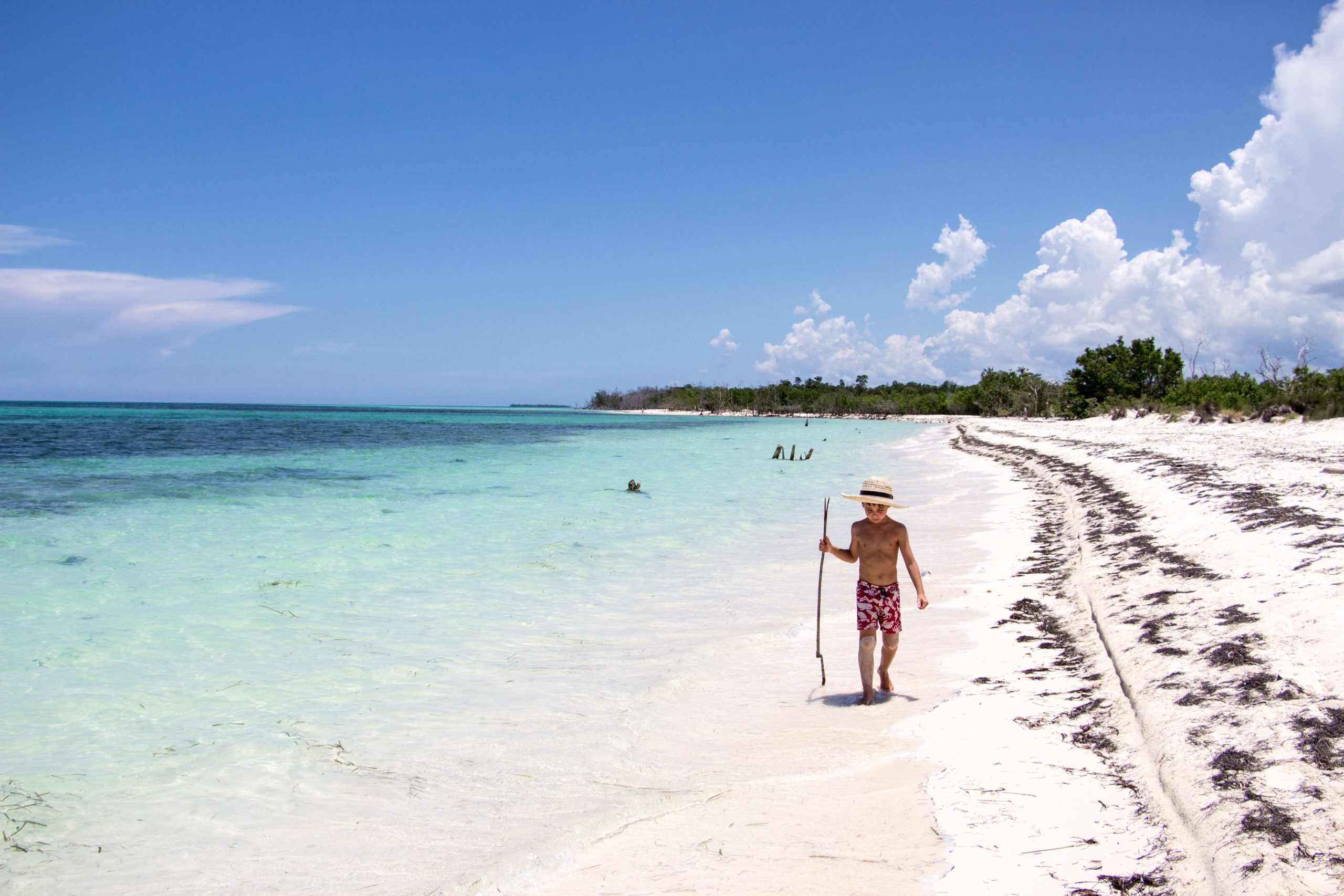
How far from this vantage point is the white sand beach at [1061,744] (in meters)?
2.96

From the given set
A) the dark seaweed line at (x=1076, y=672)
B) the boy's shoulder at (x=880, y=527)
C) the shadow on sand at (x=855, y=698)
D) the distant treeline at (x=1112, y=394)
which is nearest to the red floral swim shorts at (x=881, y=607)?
the boy's shoulder at (x=880, y=527)

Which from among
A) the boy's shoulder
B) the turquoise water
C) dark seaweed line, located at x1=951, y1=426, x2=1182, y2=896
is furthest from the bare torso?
the turquoise water

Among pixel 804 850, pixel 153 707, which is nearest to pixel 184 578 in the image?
pixel 153 707

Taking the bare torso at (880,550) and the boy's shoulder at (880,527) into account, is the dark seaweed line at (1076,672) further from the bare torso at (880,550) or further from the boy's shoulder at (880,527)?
the boy's shoulder at (880,527)

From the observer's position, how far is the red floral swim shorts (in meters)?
5.00

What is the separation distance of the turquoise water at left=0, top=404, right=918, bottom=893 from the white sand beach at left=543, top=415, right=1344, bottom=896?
0.80m

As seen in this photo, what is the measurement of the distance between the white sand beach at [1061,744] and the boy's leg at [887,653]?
13cm

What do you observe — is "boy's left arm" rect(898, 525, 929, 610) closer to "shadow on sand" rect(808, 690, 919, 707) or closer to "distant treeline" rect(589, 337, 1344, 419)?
"shadow on sand" rect(808, 690, 919, 707)

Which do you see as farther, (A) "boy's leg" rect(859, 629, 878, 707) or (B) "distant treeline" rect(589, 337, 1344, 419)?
(B) "distant treeline" rect(589, 337, 1344, 419)

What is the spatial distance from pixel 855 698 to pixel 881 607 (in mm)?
733

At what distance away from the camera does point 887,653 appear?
16.8 feet

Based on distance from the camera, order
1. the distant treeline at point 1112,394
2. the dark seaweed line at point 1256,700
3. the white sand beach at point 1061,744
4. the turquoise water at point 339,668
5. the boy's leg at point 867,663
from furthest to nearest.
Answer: the distant treeline at point 1112,394
the boy's leg at point 867,663
the turquoise water at point 339,668
the white sand beach at point 1061,744
the dark seaweed line at point 1256,700

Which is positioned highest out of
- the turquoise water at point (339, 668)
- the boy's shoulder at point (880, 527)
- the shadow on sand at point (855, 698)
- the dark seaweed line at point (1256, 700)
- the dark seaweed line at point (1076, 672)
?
the boy's shoulder at point (880, 527)

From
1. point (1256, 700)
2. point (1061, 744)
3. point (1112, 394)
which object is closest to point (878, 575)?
point (1061, 744)
